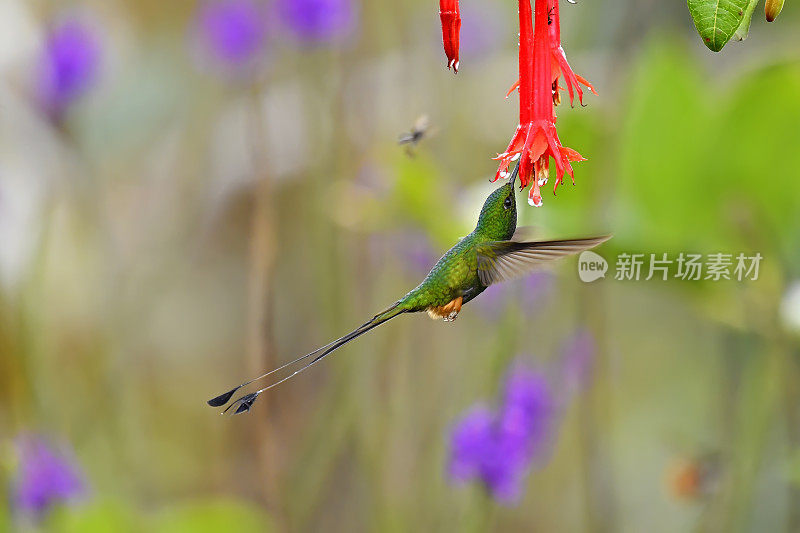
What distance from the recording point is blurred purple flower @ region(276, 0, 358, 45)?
1351 mm

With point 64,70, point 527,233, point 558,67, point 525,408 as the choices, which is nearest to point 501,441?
point 525,408

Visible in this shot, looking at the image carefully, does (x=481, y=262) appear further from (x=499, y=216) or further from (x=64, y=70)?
(x=64, y=70)

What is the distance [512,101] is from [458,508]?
0.88 meters

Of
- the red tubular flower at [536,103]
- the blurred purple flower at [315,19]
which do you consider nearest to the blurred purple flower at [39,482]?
the blurred purple flower at [315,19]

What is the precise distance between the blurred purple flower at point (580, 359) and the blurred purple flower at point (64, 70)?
824mm

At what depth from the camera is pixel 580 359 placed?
1392mm

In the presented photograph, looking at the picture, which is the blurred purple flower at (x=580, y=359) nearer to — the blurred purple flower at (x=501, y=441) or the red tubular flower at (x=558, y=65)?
the blurred purple flower at (x=501, y=441)

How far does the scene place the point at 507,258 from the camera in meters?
0.61

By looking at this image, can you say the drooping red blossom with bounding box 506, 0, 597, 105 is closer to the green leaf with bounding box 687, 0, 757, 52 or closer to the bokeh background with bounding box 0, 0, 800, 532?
the green leaf with bounding box 687, 0, 757, 52

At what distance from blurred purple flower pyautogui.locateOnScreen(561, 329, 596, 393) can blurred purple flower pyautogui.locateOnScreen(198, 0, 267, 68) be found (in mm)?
680

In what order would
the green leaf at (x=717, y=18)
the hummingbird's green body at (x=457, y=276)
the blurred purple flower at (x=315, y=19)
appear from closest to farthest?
the green leaf at (x=717, y=18), the hummingbird's green body at (x=457, y=276), the blurred purple flower at (x=315, y=19)

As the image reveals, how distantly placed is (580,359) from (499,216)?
835 millimetres

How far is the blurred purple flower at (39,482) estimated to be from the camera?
1.21m

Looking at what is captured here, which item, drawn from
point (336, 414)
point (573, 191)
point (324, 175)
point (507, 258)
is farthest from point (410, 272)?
point (507, 258)
